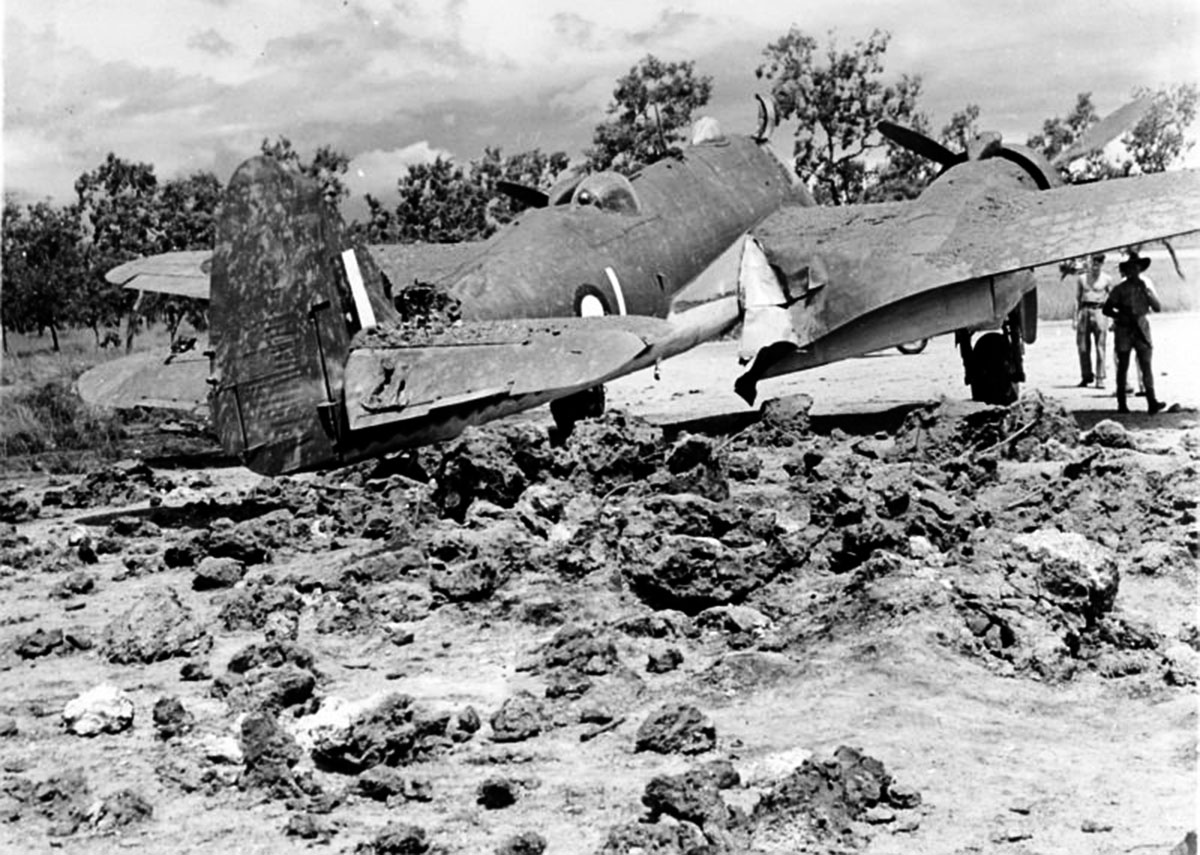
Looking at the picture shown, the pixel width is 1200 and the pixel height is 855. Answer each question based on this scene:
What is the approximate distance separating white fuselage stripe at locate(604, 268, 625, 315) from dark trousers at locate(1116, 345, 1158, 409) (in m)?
4.98

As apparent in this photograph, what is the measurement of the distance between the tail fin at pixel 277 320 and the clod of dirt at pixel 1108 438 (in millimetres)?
5982

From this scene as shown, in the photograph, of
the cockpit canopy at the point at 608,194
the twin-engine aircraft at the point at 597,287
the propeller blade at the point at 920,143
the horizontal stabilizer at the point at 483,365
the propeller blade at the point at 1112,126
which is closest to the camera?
the horizontal stabilizer at the point at 483,365

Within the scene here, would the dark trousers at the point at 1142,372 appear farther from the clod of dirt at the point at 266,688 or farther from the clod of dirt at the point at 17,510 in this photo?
the clod of dirt at the point at 17,510

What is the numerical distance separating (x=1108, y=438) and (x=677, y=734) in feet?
23.2

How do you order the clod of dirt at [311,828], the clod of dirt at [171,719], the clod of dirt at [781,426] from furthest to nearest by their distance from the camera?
1. the clod of dirt at [781,426]
2. the clod of dirt at [171,719]
3. the clod of dirt at [311,828]

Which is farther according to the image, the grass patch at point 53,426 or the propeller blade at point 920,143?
the grass patch at point 53,426

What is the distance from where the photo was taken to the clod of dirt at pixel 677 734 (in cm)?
592

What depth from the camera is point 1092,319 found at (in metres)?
17.1

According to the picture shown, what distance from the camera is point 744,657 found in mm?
6980

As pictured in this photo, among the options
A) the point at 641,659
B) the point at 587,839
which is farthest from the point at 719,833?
the point at 641,659

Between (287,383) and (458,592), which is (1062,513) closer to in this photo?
(458,592)

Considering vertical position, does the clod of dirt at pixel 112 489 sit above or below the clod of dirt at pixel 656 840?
above

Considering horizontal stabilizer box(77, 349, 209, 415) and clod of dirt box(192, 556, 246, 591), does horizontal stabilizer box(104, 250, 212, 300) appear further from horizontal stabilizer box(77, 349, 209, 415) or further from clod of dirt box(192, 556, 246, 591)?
clod of dirt box(192, 556, 246, 591)

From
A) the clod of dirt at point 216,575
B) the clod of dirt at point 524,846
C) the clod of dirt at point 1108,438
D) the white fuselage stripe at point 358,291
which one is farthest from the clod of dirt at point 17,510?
the clod of dirt at point 524,846
